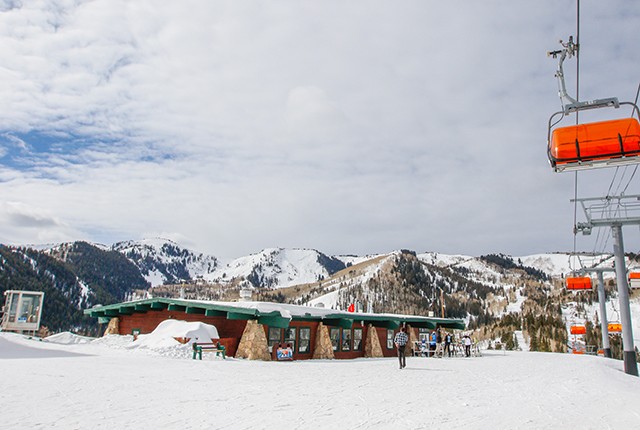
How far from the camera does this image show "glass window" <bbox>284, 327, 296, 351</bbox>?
22.3 m

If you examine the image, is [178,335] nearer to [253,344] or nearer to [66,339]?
[253,344]

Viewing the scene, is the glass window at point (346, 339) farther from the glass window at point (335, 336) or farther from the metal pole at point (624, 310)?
the metal pole at point (624, 310)

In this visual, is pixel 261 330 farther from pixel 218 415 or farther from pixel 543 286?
pixel 543 286

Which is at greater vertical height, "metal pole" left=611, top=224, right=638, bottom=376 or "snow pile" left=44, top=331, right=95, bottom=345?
"metal pole" left=611, top=224, right=638, bottom=376

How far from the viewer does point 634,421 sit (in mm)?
7812

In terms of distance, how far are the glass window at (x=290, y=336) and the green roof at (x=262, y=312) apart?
25.2 inches

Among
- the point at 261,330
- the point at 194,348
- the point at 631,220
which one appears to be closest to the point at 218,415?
the point at 194,348

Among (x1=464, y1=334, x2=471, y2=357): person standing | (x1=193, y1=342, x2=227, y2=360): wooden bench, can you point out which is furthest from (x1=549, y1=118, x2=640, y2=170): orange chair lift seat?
(x1=464, y1=334, x2=471, y2=357): person standing

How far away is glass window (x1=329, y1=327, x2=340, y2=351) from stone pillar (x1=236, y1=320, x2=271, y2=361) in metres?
5.51

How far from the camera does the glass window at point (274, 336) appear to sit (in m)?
21.5

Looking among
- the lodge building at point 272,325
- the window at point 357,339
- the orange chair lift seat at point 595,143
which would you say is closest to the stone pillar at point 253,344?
the lodge building at point 272,325

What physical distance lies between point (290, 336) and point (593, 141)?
17591 millimetres

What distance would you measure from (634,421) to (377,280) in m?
186

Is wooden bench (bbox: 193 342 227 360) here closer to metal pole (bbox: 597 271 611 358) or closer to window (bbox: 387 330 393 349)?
window (bbox: 387 330 393 349)
